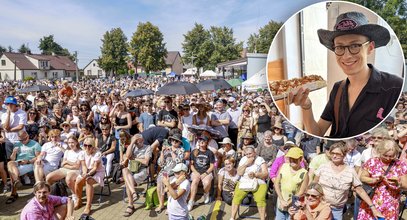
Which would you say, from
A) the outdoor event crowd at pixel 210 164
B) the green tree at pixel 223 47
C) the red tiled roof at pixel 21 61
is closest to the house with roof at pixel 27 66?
the red tiled roof at pixel 21 61

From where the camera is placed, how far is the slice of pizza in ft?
4.80

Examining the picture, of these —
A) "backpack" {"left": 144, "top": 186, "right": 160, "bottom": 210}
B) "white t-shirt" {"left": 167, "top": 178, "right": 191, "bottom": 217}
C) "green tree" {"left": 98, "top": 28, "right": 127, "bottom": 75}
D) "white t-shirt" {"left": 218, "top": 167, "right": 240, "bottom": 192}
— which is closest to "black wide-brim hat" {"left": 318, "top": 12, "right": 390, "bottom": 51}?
"white t-shirt" {"left": 167, "top": 178, "right": 191, "bottom": 217}

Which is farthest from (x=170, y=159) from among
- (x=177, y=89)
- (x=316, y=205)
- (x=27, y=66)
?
(x=27, y=66)

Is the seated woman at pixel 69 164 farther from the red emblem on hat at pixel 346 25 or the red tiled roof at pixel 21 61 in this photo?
the red tiled roof at pixel 21 61

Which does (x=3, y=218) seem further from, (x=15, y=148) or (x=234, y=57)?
(x=234, y=57)

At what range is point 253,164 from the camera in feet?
17.2

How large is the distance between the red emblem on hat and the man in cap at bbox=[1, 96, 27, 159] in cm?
668

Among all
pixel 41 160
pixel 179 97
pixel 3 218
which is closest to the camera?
pixel 3 218

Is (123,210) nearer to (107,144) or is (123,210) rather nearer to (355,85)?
(107,144)

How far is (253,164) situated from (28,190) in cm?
472

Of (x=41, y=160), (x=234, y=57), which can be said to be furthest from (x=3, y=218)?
(x=234, y=57)

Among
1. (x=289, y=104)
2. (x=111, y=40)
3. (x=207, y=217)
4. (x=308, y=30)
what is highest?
(x=111, y=40)

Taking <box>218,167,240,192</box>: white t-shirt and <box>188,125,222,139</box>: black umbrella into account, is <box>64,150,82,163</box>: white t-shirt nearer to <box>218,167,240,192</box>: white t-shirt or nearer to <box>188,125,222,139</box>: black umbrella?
<box>188,125,222,139</box>: black umbrella

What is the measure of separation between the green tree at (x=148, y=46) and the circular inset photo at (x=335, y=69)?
47175 mm
